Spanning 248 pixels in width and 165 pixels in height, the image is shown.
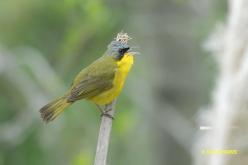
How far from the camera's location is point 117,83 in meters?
5.36

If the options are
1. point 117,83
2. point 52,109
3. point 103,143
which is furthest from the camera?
point 117,83

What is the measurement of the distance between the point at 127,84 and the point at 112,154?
74cm

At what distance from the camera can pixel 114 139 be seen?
8.26 meters

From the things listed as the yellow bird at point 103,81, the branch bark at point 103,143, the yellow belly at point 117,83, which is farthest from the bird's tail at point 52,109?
the branch bark at point 103,143

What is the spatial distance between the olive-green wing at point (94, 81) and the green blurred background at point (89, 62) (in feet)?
6.15

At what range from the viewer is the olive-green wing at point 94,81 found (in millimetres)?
5320

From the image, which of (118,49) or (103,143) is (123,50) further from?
(103,143)

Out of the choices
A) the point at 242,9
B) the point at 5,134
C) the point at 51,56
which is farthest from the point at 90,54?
the point at 242,9

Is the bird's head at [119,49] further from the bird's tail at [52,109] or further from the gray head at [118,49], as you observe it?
the bird's tail at [52,109]

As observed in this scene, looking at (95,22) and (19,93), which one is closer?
(95,22)

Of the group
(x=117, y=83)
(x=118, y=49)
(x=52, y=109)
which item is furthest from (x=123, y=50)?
(x=52, y=109)

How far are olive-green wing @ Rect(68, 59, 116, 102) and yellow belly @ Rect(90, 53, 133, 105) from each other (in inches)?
1.2

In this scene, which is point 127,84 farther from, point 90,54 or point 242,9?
point 242,9

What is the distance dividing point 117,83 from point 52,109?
43 cm
